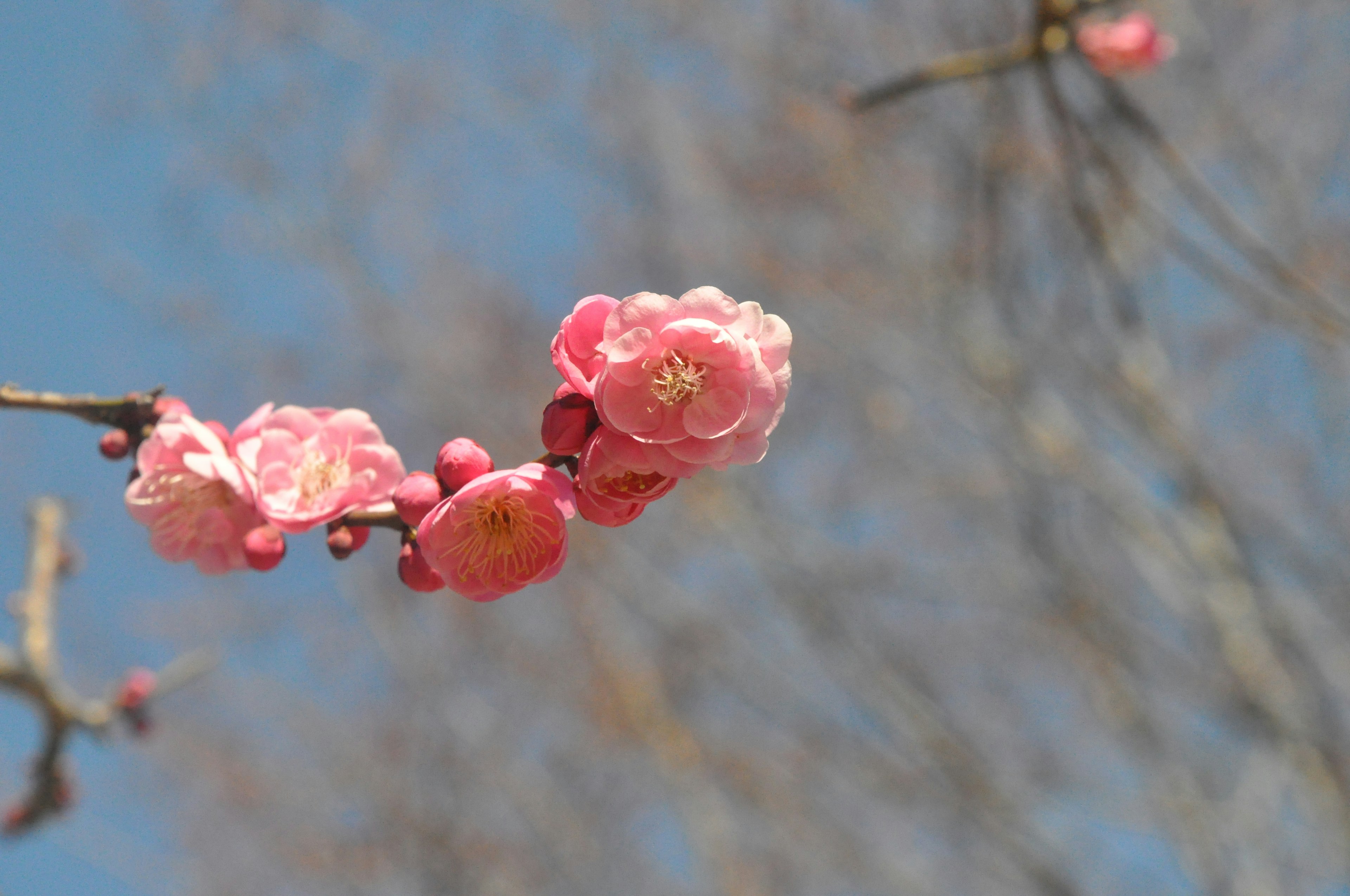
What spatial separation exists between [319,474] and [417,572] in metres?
0.24

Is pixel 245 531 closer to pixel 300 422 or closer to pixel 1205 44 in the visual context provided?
pixel 300 422

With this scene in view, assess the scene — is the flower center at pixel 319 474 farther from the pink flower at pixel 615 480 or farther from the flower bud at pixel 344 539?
the pink flower at pixel 615 480

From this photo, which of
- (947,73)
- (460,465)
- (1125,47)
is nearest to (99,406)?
(460,465)

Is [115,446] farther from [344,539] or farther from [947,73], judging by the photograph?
[947,73]

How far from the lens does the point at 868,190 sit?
4.92m

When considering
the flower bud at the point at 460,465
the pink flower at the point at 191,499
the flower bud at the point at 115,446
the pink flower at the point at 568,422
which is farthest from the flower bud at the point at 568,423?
the flower bud at the point at 115,446

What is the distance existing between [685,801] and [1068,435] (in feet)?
8.61

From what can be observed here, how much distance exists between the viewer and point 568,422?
1.11m

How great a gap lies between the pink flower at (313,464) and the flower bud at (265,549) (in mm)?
31

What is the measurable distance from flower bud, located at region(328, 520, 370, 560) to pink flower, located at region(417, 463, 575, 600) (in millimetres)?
154

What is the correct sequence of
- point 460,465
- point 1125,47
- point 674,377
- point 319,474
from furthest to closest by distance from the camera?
point 1125,47 → point 319,474 → point 460,465 → point 674,377

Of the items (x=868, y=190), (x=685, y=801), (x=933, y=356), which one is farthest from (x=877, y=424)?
(x=685, y=801)

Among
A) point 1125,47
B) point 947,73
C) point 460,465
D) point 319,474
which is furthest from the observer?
point 1125,47

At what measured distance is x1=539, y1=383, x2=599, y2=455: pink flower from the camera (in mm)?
1108
